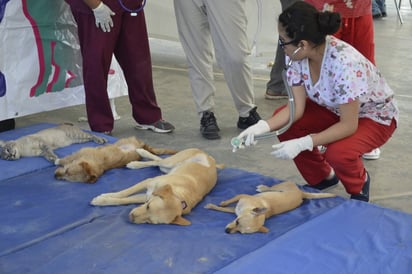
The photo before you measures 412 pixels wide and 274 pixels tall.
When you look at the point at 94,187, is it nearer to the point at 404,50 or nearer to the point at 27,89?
the point at 27,89

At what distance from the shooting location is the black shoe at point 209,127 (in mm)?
3674

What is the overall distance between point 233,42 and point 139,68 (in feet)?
1.85

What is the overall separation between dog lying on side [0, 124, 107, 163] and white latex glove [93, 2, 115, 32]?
0.58 metres

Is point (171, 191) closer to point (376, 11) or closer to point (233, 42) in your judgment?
point (233, 42)

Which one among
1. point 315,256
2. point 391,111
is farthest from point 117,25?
point 315,256

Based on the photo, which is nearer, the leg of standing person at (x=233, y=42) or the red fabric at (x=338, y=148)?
the red fabric at (x=338, y=148)

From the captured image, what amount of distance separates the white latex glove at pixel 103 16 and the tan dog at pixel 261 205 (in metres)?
1.34

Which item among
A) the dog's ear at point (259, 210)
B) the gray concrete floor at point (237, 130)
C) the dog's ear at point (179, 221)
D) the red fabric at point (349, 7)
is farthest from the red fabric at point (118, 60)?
the dog's ear at point (259, 210)

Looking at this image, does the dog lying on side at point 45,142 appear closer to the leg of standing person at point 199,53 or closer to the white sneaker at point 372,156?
the leg of standing person at point 199,53

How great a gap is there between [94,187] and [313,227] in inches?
36.3

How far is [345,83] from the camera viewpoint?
7.88 feet

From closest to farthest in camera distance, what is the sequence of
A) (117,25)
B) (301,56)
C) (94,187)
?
1. (301,56)
2. (94,187)
3. (117,25)

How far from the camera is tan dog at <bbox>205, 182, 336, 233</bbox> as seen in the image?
7.28ft

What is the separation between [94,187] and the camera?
2.60 meters
